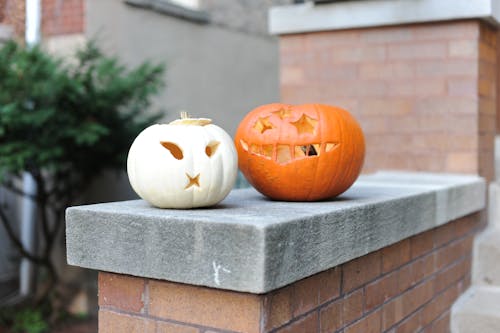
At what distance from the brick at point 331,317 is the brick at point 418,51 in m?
1.86

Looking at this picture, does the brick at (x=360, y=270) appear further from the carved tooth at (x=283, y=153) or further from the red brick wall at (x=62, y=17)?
the red brick wall at (x=62, y=17)

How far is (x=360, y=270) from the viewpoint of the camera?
6.41 ft

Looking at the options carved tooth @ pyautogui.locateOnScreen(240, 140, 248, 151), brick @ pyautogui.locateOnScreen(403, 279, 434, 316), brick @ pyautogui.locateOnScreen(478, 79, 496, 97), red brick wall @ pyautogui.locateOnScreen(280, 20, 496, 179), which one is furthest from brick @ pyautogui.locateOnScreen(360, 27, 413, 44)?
carved tooth @ pyautogui.locateOnScreen(240, 140, 248, 151)

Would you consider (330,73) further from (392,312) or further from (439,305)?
(392,312)

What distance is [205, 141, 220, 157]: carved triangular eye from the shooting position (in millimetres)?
1754

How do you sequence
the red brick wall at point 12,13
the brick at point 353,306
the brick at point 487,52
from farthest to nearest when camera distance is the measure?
the red brick wall at point 12,13
the brick at point 487,52
the brick at point 353,306

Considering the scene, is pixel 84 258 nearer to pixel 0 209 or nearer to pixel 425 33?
pixel 425 33

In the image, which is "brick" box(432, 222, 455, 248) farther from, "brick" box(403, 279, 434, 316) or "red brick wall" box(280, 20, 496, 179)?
"red brick wall" box(280, 20, 496, 179)

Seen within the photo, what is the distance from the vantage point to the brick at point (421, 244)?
2357 mm

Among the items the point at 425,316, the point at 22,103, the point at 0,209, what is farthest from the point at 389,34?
the point at 0,209

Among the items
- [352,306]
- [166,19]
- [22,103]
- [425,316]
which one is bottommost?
[425,316]

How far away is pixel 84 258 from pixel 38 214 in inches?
155

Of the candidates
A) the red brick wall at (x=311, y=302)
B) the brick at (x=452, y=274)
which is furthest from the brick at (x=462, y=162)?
the red brick wall at (x=311, y=302)

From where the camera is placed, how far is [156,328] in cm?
163
